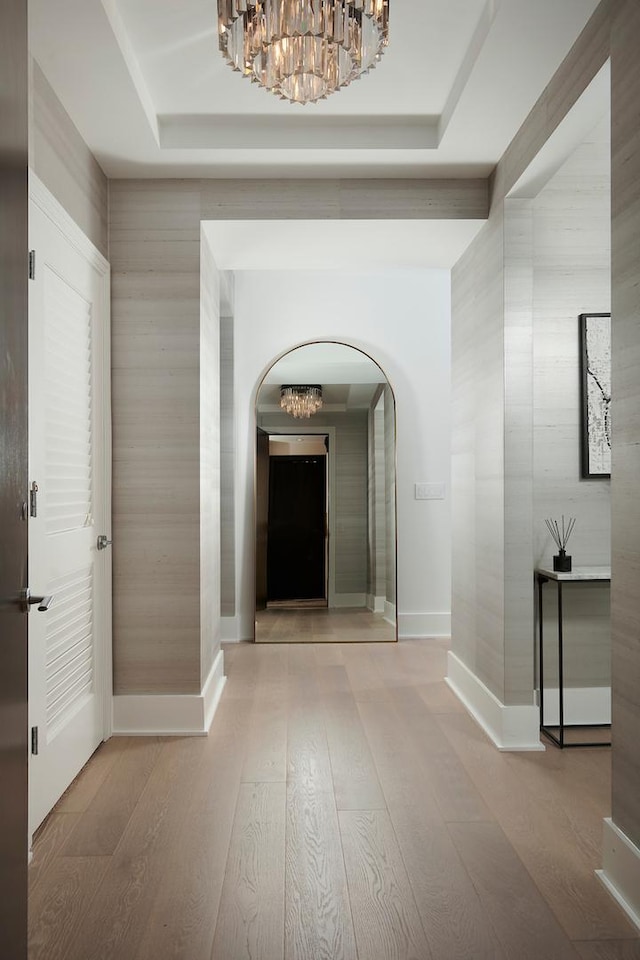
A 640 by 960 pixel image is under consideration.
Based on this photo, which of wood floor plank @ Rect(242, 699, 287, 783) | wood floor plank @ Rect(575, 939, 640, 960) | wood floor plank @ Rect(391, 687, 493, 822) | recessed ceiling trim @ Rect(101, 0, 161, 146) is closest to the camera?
wood floor plank @ Rect(575, 939, 640, 960)

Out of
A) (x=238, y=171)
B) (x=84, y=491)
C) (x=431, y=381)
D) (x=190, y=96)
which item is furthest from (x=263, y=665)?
(x=190, y=96)

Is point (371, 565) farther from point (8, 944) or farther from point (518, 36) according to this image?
point (8, 944)

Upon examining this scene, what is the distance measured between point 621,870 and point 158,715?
2.11 metres

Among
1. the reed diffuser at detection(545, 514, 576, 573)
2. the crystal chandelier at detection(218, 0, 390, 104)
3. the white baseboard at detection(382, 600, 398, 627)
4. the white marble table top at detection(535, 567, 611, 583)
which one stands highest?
the crystal chandelier at detection(218, 0, 390, 104)

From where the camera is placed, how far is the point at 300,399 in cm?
557

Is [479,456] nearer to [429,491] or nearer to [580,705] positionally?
[580,705]

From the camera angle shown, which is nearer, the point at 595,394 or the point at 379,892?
the point at 379,892

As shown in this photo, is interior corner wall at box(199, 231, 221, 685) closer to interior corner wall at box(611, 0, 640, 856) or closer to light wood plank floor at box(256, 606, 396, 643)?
light wood plank floor at box(256, 606, 396, 643)

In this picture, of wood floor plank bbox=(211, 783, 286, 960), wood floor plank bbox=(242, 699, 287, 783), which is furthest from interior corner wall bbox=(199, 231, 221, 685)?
wood floor plank bbox=(211, 783, 286, 960)

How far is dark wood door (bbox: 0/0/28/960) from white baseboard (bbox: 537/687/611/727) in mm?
2662

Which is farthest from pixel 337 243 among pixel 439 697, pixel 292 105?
pixel 439 697

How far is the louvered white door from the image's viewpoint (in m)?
2.57

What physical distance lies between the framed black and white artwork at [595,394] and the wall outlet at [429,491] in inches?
85.6

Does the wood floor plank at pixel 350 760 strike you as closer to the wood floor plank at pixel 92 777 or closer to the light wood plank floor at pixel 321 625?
the wood floor plank at pixel 92 777
